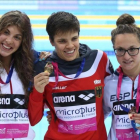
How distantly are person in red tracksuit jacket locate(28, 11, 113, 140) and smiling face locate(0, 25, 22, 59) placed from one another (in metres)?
0.22

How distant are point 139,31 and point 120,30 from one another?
5.4 inches

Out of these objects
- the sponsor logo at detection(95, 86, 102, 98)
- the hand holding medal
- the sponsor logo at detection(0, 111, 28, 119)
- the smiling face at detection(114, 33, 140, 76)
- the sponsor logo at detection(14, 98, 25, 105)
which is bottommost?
the sponsor logo at detection(0, 111, 28, 119)

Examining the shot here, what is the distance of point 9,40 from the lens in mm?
2053

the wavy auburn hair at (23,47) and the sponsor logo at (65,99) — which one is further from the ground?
the wavy auburn hair at (23,47)

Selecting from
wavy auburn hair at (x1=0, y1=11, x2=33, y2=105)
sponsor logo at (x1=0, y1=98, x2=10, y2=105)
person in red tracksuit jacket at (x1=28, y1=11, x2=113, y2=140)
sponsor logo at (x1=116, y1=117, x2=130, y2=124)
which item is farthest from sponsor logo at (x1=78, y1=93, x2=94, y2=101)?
sponsor logo at (x1=0, y1=98, x2=10, y2=105)

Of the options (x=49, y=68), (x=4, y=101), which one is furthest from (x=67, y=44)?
(x=4, y=101)

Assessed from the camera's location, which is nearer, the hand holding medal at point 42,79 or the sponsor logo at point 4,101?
the hand holding medal at point 42,79

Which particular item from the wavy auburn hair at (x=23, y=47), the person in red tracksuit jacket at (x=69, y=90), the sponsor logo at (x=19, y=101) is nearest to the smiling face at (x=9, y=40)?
the wavy auburn hair at (x=23, y=47)

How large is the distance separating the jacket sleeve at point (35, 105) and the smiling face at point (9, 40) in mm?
338

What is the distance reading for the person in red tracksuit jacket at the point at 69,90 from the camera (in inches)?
80.9

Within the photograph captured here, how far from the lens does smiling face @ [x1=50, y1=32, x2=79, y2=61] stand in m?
2.04

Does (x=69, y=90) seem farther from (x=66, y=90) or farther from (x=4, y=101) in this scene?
(x=4, y=101)

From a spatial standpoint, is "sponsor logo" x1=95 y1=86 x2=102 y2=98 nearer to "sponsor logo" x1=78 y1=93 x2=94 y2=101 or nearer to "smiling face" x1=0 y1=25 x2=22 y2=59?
"sponsor logo" x1=78 y1=93 x2=94 y2=101

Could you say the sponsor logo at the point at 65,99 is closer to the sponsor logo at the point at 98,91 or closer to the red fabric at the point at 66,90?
the red fabric at the point at 66,90
